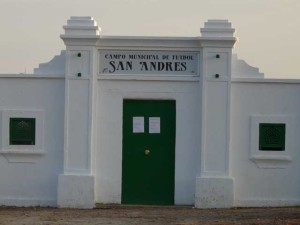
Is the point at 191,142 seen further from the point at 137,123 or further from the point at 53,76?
the point at 53,76

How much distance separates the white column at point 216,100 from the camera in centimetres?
1605

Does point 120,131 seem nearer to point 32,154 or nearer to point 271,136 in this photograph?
point 32,154

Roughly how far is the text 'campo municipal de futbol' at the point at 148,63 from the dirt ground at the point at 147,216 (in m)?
2.87

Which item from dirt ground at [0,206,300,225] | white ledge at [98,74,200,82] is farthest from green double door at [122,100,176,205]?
white ledge at [98,74,200,82]

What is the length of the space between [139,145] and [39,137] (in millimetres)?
2117

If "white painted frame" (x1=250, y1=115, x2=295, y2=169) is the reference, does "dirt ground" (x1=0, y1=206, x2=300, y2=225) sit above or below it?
below

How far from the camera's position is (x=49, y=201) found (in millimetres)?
16297

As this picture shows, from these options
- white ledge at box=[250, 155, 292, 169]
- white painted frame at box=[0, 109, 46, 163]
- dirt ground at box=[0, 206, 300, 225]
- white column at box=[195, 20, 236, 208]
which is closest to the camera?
dirt ground at box=[0, 206, 300, 225]

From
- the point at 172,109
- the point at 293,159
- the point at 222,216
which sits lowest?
the point at 222,216

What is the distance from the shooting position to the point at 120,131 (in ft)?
53.3

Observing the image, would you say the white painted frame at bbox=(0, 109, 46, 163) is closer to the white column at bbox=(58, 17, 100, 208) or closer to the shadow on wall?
the white column at bbox=(58, 17, 100, 208)

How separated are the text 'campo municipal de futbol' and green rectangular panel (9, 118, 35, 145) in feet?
6.38

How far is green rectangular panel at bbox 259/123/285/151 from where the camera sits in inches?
639

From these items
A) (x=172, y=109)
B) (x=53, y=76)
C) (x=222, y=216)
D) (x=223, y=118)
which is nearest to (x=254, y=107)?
(x=223, y=118)
